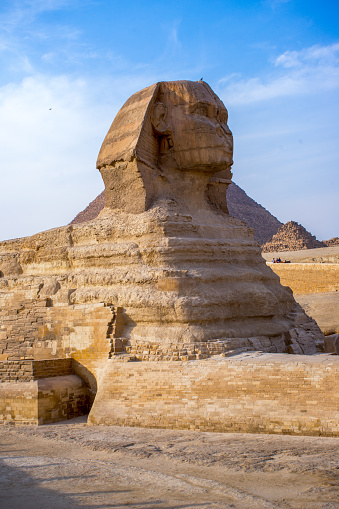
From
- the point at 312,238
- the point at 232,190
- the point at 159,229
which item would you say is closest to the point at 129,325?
the point at 159,229

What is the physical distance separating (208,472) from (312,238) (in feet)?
173

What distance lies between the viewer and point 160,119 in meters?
9.80

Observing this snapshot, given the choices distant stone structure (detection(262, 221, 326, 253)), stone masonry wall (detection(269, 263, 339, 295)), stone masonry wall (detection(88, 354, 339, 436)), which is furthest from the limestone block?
distant stone structure (detection(262, 221, 326, 253))

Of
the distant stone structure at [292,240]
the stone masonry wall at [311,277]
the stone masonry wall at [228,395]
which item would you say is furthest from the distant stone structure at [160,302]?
the distant stone structure at [292,240]

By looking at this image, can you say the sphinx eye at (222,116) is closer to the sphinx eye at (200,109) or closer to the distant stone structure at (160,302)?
the distant stone structure at (160,302)

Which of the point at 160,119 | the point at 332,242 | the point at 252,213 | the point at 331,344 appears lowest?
the point at 331,344

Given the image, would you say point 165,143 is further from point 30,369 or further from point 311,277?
point 311,277

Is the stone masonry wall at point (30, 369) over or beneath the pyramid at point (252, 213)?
beneath

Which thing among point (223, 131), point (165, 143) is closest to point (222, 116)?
point (223, 131)

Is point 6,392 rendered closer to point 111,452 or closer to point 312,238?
point 111,452

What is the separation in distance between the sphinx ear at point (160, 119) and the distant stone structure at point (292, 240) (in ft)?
148

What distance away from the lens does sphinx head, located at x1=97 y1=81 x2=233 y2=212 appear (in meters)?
9.55

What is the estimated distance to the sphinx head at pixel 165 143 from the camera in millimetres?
9547

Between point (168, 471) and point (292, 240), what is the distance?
5091 centimetres
